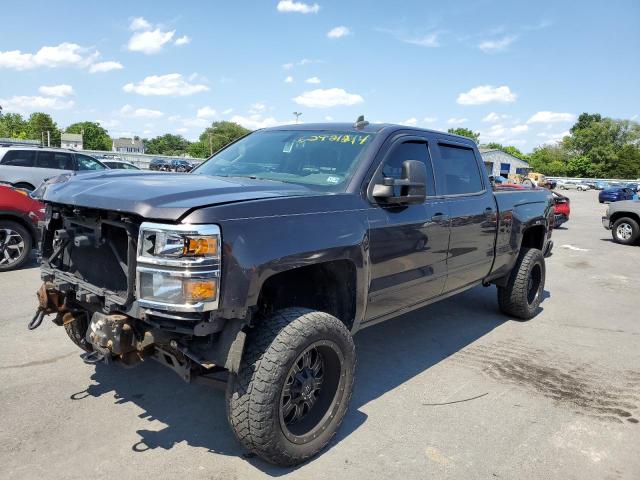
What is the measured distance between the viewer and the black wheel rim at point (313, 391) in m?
2.80

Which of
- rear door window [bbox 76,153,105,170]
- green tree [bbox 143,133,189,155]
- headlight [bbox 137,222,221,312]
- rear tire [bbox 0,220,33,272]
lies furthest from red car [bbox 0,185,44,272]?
green tree [bbox 143,133,189,155]

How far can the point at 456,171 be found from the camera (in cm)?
457

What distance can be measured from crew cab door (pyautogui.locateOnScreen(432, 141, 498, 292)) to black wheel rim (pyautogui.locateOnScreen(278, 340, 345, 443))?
5.47 feet

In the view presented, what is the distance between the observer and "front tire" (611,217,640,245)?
1352 cm

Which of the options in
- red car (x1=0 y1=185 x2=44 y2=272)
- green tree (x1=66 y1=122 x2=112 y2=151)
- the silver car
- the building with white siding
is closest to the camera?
red car (x1=0 y1=185 x2=44 y2=272)

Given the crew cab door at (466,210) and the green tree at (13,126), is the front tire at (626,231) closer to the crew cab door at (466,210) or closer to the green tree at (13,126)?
the crew cab door at (466,210)

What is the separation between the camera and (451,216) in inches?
163

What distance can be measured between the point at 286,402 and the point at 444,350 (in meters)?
2.43

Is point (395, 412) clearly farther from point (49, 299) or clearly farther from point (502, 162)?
point (502, 162)

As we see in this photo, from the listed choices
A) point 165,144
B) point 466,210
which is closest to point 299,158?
point 466,210

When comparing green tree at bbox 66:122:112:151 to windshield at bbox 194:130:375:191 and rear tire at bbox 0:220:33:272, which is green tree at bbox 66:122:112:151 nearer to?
rear tire at bbox 0:220:33:272

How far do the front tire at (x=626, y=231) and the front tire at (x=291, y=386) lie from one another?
13.4 metres

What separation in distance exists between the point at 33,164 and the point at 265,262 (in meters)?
12.1

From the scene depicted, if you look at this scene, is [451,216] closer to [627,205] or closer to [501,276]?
[501,276]
